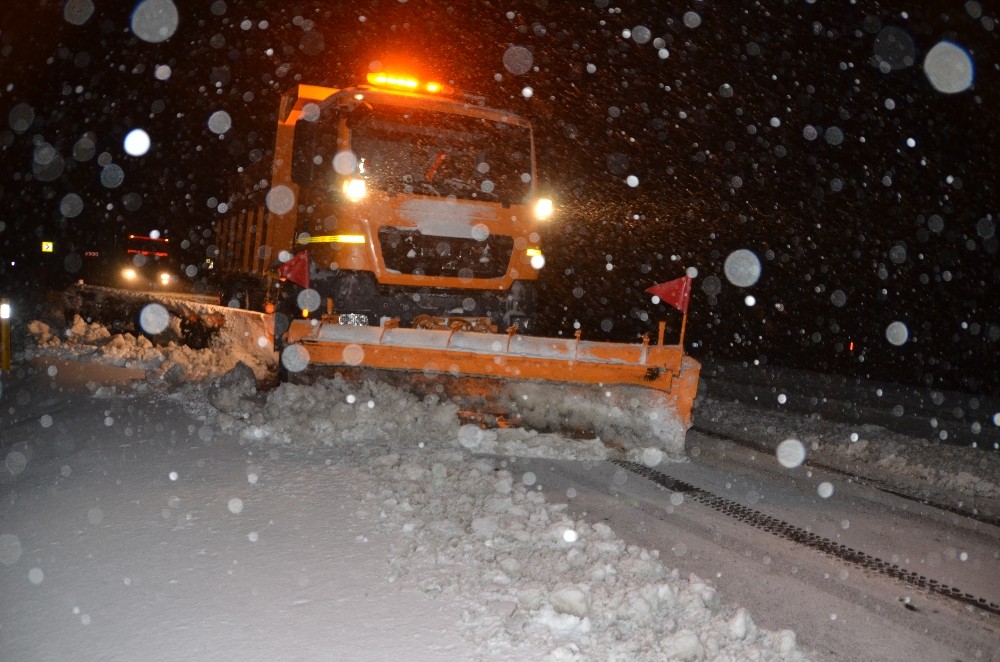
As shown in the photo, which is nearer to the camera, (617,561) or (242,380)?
(617,561)

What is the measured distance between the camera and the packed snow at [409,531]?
3.18 m

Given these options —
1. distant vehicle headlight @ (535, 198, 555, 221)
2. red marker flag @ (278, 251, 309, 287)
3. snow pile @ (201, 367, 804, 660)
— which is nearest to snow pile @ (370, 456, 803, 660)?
snow pile @ (201, 367, 804, 660)

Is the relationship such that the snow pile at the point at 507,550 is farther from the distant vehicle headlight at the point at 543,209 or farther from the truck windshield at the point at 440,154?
the distant vehicle headlight at the point at 543,209

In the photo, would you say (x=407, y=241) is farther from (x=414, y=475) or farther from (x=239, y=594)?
(x=239, y=594)

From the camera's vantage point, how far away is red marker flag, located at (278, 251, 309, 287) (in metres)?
7.71

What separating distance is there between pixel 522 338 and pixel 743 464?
220 cm

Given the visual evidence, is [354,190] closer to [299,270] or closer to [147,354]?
[299,270]

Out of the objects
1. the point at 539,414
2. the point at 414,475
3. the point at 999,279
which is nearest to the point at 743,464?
the point at 539,414

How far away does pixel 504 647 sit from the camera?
306 cm

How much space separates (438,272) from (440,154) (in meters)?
1.18

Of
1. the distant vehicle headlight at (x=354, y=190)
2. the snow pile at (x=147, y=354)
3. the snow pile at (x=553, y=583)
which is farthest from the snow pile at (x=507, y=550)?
the snow pile at (x=147, y=354)

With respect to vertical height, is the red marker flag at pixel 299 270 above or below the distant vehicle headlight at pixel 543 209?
below

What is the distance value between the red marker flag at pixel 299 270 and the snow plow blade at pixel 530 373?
81 centimetres

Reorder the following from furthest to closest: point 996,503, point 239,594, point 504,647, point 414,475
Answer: point 996,503 → point 414,475 → point 239,594 → point 504,647
